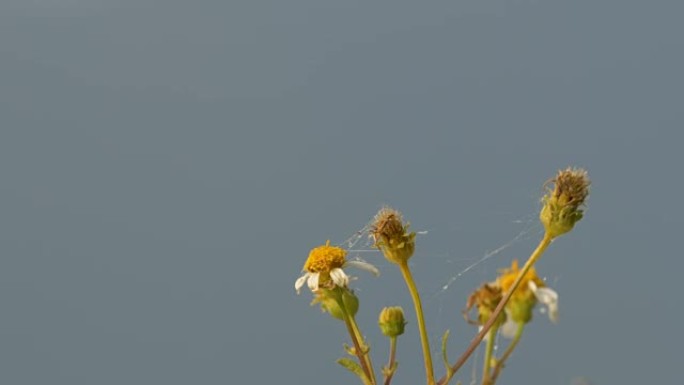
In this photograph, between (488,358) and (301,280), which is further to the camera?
(301,280)

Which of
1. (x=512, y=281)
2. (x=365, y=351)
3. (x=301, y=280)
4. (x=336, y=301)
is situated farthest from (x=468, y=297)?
(x=301, y=280)

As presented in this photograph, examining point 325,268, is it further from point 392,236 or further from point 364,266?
point 392,236

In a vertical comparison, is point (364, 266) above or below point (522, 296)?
above

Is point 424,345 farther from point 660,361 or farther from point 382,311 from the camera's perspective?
point 660,361

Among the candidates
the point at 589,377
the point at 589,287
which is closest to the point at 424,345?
the point at 589,377

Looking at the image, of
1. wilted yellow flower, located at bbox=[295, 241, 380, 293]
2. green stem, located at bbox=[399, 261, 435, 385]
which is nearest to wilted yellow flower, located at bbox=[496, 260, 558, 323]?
green stem, located at bbox=[399, 261, 435, 385]

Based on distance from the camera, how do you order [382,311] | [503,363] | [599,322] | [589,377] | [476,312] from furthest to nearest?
[599,322], [382,311], [476,312], [503,363], [589,377]

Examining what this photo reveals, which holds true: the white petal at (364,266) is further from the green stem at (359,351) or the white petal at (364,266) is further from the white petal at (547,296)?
the white petal at (547,296)

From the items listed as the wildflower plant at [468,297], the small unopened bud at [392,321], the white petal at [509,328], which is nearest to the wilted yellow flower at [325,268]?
Answer: the wildflower plant at [468,297]
